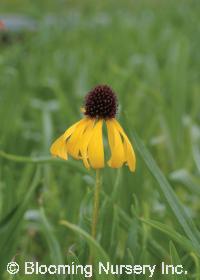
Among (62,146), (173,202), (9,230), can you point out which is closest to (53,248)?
(9,230)

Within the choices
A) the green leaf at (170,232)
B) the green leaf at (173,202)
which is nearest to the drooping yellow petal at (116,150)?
the green leaf at (170,232)

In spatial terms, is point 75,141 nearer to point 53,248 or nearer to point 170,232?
point 170,232

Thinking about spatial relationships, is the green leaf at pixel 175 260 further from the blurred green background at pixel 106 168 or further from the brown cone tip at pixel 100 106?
the brown cone tip at pixel 100 106

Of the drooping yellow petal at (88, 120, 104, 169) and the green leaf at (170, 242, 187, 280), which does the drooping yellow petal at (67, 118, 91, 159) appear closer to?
the drooping yellow petal at (88, 120, 104, 169)

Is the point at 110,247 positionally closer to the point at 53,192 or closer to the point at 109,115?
the point at 109,115

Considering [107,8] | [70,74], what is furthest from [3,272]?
[107,8]
